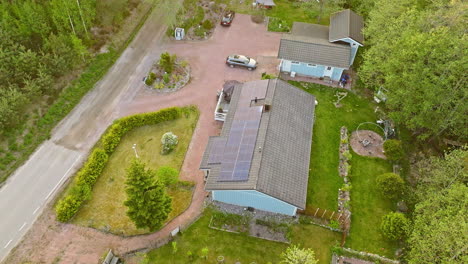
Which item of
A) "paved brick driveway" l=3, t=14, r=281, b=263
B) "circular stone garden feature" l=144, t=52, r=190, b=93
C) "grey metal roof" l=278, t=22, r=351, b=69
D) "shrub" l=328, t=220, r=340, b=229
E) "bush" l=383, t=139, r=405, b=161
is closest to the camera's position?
"paved brick driveway" l=3, t=14, r=281, b=263

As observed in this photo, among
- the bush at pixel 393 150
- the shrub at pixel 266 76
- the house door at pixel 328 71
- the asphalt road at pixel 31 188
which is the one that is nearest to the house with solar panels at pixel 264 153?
the shrub at pixel 266 76

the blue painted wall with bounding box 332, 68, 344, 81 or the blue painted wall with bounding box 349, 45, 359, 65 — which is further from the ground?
the blue painted wall with bounding box 349, 45, 359, 65

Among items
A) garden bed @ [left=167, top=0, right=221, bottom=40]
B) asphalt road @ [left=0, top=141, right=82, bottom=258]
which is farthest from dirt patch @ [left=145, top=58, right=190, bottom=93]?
asphalt road @ [left=0, top=141, right=82, bottom=258]

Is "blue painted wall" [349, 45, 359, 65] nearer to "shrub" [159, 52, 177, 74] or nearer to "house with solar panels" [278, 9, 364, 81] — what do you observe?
"house with solar panels" [278, 9, 364, 81]

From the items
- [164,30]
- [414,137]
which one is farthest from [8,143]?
[414,137]

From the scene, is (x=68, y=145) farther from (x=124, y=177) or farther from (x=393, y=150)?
(x=393, y=150)

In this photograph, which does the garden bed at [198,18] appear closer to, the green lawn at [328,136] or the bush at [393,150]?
the green lawn at [328,136]

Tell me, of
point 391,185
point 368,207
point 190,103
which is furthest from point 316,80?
point 368,207
